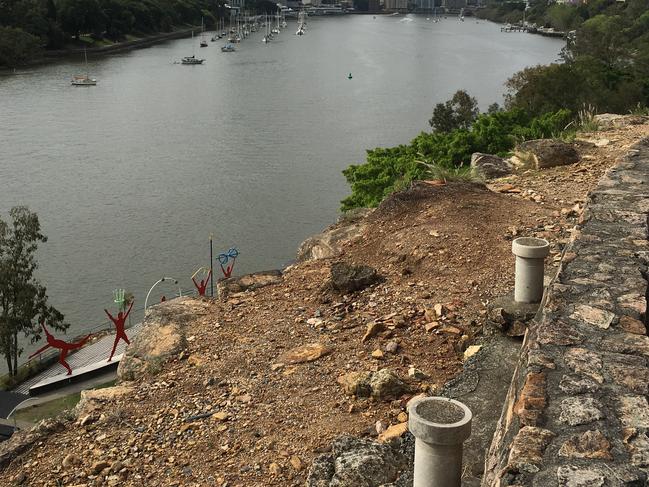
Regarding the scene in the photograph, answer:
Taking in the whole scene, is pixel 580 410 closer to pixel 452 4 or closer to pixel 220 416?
pixel 220 416

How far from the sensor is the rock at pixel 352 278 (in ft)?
19.9

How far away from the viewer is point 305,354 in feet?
16.9

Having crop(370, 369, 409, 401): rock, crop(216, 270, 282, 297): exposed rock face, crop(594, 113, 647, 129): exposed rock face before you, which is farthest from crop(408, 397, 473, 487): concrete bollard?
crop(594, 113, 647, 129): exposed rock face

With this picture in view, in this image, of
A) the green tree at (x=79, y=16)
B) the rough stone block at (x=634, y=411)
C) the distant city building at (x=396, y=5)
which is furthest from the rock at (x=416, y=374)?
the distant city building at (x=396, y=5)

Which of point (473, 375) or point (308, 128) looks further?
point (308, 128)

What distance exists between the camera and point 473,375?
13.3 feet

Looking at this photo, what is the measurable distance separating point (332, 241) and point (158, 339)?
2.48 m

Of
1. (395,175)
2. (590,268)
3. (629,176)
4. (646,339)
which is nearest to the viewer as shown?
(646,339)

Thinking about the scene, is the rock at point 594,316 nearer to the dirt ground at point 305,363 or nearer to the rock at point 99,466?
the dirt ground at point 305,363

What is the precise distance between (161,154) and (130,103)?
11.2 metres

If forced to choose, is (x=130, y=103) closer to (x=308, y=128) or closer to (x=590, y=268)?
(x=308, y=128)

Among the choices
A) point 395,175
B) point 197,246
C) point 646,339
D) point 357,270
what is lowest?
point 197,246

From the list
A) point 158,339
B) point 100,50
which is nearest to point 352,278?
point 158,339

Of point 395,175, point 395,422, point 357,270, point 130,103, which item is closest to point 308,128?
point 130,103
